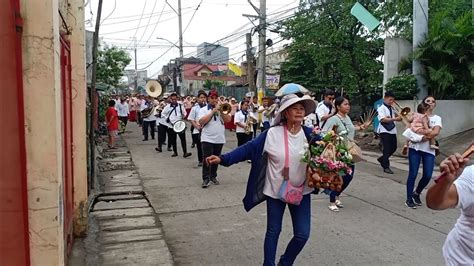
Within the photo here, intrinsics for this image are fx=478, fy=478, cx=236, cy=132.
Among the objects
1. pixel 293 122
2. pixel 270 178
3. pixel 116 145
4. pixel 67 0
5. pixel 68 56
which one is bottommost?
pixel 116 145

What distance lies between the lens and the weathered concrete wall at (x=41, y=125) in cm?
308

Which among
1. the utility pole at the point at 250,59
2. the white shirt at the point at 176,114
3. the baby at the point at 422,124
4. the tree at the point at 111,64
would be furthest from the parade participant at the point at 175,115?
the tree at the point at 111,64

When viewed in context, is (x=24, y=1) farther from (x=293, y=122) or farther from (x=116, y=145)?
(x=116, y=145)

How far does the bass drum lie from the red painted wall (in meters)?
9.26

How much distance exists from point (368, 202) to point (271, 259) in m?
3.65

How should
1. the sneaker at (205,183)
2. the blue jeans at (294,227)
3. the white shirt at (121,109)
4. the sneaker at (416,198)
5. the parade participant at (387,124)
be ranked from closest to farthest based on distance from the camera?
the blue jeans at (294,227) → the sneaker at (416,198) → the sneaker at (205,183) → the parade participant at (387,124) → the white shirt at (121,109)

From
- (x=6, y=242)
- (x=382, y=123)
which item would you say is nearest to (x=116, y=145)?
(x=382, y=123)

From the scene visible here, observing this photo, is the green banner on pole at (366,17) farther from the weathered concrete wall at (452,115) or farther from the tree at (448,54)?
the weathered concrete wall at (452,115)

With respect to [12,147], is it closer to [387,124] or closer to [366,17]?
[387,124]

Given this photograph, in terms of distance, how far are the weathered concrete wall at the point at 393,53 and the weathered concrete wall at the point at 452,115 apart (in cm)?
148

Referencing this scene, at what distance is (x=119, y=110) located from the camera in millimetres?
19875

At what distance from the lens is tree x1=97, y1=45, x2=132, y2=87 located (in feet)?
91.6

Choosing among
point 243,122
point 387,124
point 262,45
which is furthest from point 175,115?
point 262,45

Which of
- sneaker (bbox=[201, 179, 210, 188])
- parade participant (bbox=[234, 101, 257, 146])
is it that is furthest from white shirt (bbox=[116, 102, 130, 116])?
sneaker (bbox=[201, 179, 210, 188])
